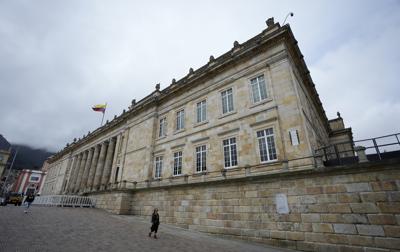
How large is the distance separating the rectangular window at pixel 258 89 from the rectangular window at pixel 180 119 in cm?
722

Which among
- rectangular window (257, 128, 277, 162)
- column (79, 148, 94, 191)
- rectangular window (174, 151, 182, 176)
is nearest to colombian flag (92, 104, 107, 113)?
column (79, 148, 94, 191)

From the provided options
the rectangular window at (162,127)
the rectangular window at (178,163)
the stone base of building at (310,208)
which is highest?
the rectangular window at (162,127)

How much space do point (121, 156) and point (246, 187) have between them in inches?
699

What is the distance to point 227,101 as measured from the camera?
51.9 ft

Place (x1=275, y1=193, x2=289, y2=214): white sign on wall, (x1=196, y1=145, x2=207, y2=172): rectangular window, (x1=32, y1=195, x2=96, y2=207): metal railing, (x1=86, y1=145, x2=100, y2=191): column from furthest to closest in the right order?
(x1=86, y1=145, x2=100, y2=191): column → (x1=32, y1=195, x2=96, y2=207): metal railing → (x1=196, y1=145, x2=207, y2=172): rectangular window → (x1=275, y1=193, x2=289, y2=214): white sign on wall

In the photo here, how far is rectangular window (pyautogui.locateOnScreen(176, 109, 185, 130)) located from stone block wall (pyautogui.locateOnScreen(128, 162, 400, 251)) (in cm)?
716

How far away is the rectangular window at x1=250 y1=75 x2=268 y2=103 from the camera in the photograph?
13875 mm

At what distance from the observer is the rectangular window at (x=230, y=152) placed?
44.6 feet

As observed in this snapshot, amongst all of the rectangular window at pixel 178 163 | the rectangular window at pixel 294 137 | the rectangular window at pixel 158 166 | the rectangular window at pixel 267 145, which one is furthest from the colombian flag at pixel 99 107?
the rectangular window at pixel 294 137

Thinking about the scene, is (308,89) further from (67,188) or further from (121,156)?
(67,188)

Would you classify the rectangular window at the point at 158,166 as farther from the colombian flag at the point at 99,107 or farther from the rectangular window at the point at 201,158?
the colombian flag at the point at 99,107

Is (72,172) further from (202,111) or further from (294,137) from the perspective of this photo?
(294,137)

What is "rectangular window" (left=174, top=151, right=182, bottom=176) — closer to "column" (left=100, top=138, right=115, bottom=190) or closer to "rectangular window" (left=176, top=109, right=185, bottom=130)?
"rectangular window" (left=176, top=109, right=185, bottom=130)

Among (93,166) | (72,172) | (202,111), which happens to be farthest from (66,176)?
(202,111)
